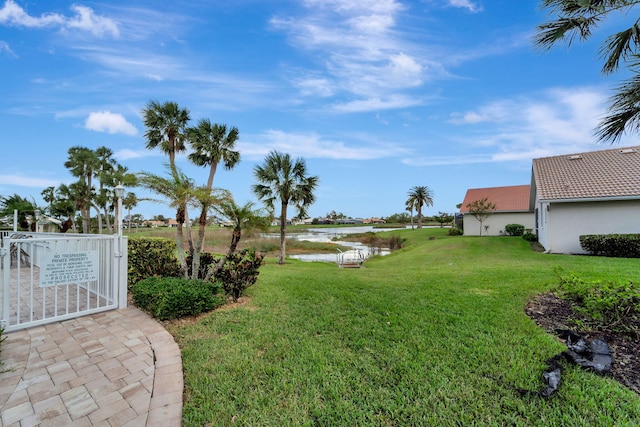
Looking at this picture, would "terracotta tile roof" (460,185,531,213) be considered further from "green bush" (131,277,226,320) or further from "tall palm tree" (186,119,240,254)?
"green bush" (131,277,226,320)

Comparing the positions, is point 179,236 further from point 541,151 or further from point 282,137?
point 541,151

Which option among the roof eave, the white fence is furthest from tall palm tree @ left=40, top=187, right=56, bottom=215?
the roof eave

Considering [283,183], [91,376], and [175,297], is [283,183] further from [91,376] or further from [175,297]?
[91,376]

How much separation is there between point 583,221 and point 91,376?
16.7m

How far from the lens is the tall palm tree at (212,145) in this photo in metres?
14.3

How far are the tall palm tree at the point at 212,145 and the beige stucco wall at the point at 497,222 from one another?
20524 mm

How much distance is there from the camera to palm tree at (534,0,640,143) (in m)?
4.28

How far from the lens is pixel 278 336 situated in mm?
3553

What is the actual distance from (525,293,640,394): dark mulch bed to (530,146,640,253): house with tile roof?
10.3 m

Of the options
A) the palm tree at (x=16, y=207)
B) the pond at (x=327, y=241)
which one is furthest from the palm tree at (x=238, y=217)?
the palm tree at (x=16, y=207)

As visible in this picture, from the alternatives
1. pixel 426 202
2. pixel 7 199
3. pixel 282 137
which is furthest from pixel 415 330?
pixel 426 202

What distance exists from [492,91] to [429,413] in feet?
38.0

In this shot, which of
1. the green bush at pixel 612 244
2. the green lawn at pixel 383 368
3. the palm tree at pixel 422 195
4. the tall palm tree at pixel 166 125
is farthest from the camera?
the palm tree at pixel 422 195

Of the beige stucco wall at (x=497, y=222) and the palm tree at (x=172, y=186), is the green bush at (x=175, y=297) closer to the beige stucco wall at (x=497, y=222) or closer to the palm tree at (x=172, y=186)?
→ the palm tree at (x=172, y=186)
